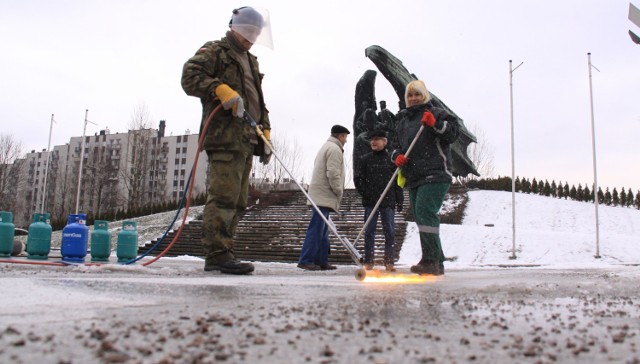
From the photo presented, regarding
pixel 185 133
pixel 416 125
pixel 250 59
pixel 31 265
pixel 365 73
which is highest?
pixel 185 133

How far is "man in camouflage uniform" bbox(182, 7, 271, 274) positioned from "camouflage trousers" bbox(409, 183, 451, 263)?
1.68 m

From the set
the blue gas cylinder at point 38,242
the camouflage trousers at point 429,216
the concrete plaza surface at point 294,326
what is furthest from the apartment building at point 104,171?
the concrete plaza surface at point 294,326

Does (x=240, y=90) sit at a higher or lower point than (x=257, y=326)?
higher

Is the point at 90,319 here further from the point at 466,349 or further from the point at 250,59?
the point at 250,59

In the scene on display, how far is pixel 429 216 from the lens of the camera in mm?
5051

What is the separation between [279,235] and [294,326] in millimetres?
12096

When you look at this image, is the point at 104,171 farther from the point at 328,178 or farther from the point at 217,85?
the point at 217,85

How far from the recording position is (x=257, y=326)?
167 centimetres

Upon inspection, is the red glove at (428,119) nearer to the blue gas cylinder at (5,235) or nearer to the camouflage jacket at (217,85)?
the camouflage jacket at (217,85)

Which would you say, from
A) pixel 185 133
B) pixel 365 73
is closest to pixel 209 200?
pixel 365 73

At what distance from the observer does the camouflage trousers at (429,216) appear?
5.03m

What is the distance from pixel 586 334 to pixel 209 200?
3.20 meters

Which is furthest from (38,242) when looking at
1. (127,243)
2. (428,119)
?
(428,119)

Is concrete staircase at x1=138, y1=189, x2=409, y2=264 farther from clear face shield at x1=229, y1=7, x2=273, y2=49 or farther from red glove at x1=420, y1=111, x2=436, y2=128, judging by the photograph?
clear face shield at x1=229, y1=7, x2=273, y2=49
